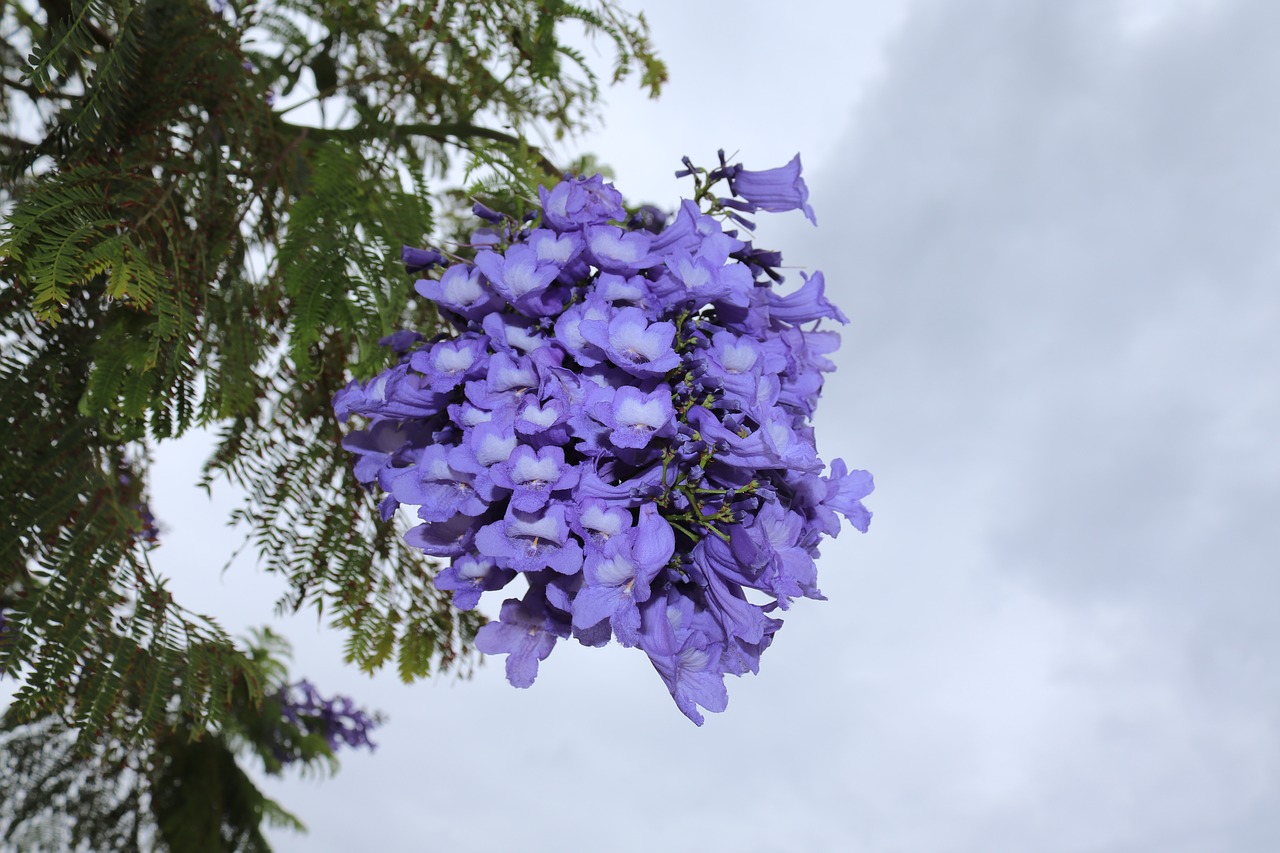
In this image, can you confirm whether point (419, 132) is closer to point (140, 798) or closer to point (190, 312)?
point (190, 312)

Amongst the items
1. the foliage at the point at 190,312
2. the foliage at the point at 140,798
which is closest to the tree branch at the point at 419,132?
the foliage at the point at 190,312

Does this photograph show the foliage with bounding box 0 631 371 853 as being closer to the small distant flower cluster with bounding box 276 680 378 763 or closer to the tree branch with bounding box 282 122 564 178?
the small distant flower cluster with bounding box 276 680 378 763

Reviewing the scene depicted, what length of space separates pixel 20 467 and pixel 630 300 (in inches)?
39.6

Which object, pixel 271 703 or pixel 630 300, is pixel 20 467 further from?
pixel 271 703

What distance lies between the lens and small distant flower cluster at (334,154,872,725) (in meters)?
1.04

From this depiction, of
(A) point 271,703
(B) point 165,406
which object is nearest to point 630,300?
(B) point 165,406

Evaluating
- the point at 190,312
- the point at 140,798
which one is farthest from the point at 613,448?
the point at 140,798

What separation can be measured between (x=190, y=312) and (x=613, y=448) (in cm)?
71

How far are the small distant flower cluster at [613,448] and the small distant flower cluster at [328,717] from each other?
109 inches

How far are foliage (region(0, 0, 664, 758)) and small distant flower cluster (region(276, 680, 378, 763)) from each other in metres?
1.70

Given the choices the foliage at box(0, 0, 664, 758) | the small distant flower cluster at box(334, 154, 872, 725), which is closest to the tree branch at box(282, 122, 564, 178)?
the foliage at box(0, 0, 664, 758)

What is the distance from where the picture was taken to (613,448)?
106 centimetres

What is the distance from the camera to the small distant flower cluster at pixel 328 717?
375 cm

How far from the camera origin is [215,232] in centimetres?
171
